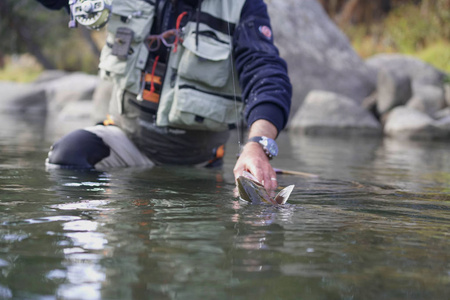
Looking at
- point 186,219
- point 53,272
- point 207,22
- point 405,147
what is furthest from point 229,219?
point 405,147

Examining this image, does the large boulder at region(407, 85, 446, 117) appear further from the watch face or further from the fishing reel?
the watch face

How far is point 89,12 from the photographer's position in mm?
3785

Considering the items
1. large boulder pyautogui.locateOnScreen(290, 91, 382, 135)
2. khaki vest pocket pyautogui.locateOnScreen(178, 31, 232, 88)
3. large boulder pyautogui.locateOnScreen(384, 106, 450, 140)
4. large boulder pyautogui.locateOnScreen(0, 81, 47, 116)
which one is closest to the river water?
khaki vest pocket pyautogui.locateOnScreen(178, 31, 232, 88)

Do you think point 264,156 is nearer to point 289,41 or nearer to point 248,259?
point 248,259

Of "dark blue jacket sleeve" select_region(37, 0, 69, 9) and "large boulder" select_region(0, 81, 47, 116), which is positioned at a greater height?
"dark blue jacket sleeve" select_region(37, 0, 69, 9)

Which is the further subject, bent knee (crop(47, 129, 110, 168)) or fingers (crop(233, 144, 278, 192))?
bent knee (crop(47, 129, 110, 168))

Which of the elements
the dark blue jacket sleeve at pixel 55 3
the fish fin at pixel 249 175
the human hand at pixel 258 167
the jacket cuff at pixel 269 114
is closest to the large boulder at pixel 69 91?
the dark blue jacket sleeve at pixel 55 3

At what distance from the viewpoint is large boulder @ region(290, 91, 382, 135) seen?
10.7m

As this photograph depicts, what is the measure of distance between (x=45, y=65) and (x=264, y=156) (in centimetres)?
2126

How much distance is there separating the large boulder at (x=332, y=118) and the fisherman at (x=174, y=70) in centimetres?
664

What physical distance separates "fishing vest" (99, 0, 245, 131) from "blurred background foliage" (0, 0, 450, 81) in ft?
39.7

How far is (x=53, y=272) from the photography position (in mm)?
1672

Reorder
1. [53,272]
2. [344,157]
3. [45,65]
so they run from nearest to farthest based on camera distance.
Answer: [53,272] < [344,157] < [45,65]

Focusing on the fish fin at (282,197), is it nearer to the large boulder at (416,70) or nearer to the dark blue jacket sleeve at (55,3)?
the dark blue jacket sleeve at (55,3)
